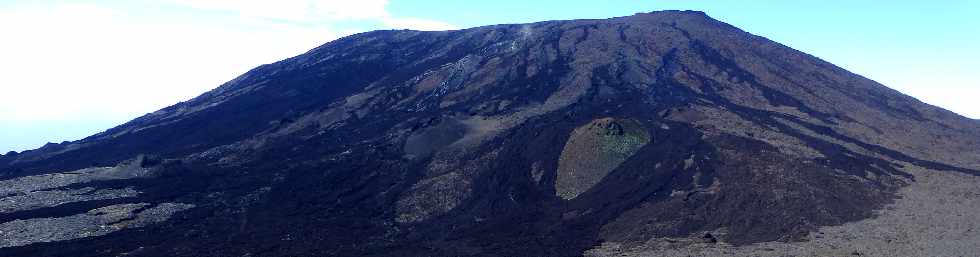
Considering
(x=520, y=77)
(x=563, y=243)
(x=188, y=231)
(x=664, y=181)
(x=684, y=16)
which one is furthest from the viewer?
(x=684, y=16)

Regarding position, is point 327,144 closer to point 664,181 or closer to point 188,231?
point 188,231

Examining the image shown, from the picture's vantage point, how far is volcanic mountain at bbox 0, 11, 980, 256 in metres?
35.5

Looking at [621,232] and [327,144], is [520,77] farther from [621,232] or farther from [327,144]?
[621,232]

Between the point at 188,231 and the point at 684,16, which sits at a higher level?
the point at 684,16

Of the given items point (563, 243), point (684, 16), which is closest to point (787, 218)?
point (563, 243)

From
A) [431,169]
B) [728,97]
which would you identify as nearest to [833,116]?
[728,97]

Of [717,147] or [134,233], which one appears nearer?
[134,233]

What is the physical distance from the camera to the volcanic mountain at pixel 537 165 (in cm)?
3553

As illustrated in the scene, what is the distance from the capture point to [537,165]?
46.0 metres

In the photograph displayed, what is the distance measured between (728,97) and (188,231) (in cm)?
4446

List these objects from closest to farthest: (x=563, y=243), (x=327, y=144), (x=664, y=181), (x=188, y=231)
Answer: (x=563, y=243), (x=188, y=231), (x=664, y=181), (x=327, y=144)

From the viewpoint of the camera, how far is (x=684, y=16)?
8712 centimetres

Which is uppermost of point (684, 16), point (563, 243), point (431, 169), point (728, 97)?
point (684, 16)

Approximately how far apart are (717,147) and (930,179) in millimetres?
13887
